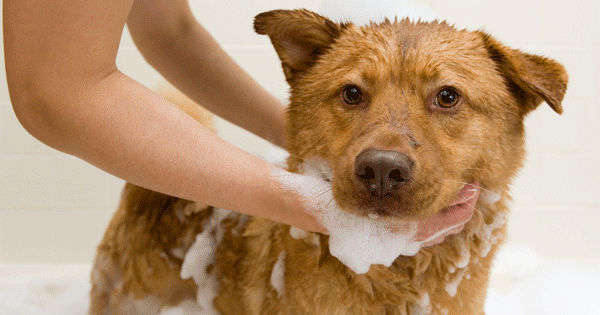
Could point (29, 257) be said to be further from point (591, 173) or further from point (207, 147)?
point (591, 173)

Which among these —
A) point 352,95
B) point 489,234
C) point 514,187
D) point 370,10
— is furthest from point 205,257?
point 514,187

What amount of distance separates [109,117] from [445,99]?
0.70 m

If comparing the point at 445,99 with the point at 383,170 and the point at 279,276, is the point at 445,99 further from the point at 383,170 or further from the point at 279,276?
the point at 279,276

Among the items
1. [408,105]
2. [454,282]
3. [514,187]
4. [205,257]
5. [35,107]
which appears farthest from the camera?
[514,187]

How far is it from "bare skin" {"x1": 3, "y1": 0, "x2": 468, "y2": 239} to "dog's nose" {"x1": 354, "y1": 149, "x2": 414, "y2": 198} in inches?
6.8

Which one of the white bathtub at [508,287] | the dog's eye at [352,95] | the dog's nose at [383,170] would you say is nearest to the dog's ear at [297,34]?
the dog's eye at [352,95]

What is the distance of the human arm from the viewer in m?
0.87

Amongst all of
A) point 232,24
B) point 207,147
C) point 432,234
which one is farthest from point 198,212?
point 232,24

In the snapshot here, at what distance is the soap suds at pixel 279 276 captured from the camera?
4.27 feet

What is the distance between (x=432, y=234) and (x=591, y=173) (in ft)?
5.56

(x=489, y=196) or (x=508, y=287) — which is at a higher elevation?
(x=489, y=196)

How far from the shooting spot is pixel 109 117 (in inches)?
36.5

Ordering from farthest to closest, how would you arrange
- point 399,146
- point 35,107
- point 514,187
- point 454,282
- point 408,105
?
point 514,187
point 454,282
point 408,105
point 399,146
point 35,107

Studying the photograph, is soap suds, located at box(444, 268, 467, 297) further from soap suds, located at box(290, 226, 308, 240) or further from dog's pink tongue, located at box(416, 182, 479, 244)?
soap suds, located at box(290, 226, 308, 240)
